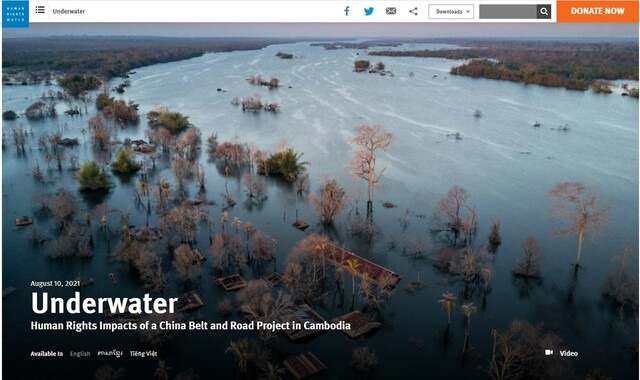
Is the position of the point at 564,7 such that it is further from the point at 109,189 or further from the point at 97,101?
the point at 97,101

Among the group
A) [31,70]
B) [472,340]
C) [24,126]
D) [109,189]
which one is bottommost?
[472,340]

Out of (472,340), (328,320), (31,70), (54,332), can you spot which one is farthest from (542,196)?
(31,70)

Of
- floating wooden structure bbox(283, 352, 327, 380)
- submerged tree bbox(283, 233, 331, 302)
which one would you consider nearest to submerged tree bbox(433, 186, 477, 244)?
submerged tree bbox(283, 233, 331, 302)

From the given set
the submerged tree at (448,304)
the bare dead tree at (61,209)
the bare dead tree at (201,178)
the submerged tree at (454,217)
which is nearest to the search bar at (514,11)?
the submerged tree at (448,304)

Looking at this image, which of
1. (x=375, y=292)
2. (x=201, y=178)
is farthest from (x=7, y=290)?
(x=201, y=178)

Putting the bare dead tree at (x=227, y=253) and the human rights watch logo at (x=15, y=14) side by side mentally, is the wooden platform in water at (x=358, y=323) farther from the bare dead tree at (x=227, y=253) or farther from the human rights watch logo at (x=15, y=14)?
the human rights watch logo at (x=15, y=14)

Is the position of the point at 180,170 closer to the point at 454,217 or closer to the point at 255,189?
the point at 255,189
